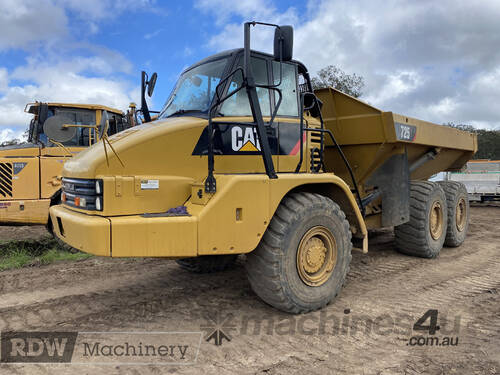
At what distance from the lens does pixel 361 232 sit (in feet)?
15.4

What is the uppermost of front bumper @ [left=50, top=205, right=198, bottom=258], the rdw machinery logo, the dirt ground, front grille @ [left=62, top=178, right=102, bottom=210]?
front grille @ [left=62, top=178, right=102, bottom=210]

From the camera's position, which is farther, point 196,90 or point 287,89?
point 287,89

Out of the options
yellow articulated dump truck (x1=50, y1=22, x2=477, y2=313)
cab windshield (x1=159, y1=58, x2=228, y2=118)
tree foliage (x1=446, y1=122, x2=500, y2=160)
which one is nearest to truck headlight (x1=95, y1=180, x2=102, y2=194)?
yellow articulated dump truck (x1=50, y1=22, x2=477, y2=313)

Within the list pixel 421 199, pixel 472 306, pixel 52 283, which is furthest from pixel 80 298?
pixel 421 199

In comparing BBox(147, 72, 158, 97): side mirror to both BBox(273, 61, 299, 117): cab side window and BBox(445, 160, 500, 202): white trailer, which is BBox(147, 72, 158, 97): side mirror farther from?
BBox(445, 160, 500, 202): white trailer

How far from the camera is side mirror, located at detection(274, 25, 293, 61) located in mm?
3525

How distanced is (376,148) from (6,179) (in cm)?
584

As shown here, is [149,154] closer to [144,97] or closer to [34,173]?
[144,97]

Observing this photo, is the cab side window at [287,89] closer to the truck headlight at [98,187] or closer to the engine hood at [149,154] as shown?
the engine hood at [149,154]

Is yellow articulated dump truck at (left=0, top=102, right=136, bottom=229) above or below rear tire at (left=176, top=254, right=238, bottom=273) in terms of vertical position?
above

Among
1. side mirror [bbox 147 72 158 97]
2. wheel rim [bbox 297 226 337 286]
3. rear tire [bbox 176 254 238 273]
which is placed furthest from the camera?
rear tire [bbox 176 254 238 273]

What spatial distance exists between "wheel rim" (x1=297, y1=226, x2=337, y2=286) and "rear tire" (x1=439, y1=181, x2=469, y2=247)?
13.4 ft

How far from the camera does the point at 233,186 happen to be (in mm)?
3414

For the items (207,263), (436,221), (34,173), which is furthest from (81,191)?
(436,221)
